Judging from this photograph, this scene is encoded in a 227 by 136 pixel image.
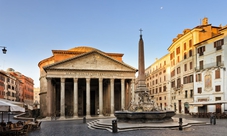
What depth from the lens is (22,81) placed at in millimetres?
82312

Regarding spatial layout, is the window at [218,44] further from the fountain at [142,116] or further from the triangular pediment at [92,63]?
the fountain at [142,116]

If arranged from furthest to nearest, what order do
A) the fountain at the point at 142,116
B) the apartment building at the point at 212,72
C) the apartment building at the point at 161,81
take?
1. the apartment building at the point at 161,81
2. the apartment building at the point at 212,72
3. the fountain at the point at 142,116

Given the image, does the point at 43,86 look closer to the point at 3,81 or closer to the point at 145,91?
the point at 3,81

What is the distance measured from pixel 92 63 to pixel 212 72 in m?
16.2

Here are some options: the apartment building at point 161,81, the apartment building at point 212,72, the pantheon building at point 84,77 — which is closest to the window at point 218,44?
the apartment building at point 212,72

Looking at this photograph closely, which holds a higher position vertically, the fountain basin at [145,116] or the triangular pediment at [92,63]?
the triangular pediment at [92,63]

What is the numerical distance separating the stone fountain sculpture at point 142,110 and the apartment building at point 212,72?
559 inches

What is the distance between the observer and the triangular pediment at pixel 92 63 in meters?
31.5

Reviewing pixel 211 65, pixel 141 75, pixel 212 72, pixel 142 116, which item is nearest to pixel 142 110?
pixel 142 116

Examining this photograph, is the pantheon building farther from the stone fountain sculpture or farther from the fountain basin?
the fountain basin

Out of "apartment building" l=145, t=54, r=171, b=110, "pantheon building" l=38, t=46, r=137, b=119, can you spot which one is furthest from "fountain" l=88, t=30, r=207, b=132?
"apartment building" l=145, t=54, r=171, b=110

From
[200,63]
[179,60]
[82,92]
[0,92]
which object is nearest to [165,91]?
[179,60]

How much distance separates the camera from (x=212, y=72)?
→ 101ft

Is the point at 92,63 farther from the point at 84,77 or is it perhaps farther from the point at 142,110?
the point at 142,110
